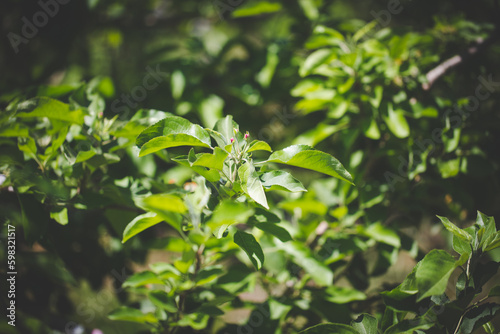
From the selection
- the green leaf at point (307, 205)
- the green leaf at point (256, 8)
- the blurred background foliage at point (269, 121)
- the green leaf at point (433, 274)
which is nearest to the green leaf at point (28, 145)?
the blurred background foliage at point (269, 121)

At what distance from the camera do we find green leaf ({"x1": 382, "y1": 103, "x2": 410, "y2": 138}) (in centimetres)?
115

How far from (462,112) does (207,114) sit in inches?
41.7

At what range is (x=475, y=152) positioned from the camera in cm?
130

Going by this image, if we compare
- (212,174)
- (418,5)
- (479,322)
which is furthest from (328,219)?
(418,5)

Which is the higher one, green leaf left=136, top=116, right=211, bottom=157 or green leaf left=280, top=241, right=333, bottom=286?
green leaf left=136, top=116, right=211, bottom=157

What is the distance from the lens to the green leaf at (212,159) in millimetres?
725

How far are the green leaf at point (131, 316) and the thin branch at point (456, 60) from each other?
1376 millimetres

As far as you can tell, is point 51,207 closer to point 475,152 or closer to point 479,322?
point 479,322

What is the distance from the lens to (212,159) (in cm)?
74

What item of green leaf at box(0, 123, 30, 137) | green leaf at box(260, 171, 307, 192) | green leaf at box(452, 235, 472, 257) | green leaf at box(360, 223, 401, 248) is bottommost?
green leaf at box(360, 223, 401, 248)

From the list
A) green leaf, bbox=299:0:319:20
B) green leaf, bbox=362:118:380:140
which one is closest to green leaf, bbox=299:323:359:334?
green leaf, bbox=362:118:380:140

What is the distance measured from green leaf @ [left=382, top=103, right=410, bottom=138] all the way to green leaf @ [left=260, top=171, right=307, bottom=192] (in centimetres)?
59

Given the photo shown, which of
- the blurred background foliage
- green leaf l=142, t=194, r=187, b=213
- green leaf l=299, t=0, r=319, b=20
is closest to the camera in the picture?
green leaf l=142, t=194, r=187, b=213

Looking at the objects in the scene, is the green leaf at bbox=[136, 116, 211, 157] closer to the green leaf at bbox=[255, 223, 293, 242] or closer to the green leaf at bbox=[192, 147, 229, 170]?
the green leaf at bbox=[192, 147, 229, 170]
